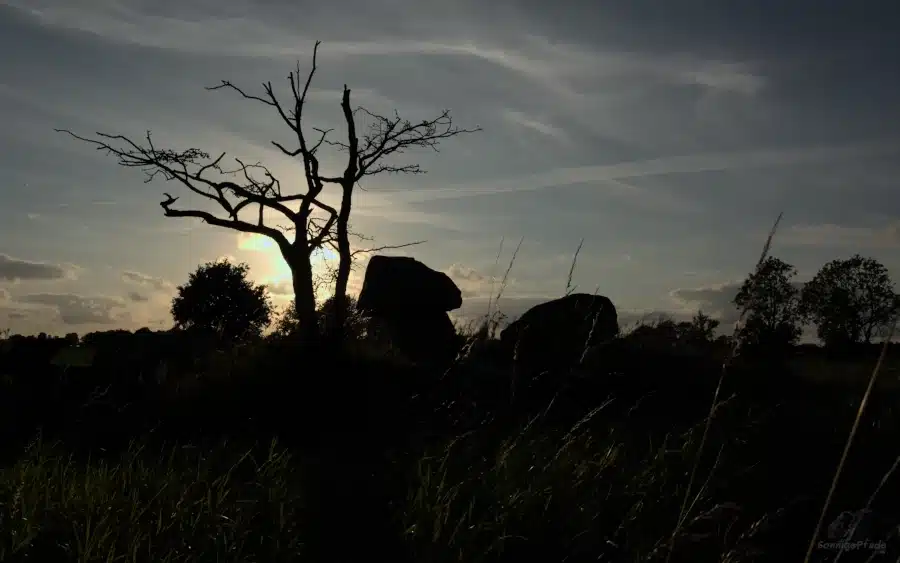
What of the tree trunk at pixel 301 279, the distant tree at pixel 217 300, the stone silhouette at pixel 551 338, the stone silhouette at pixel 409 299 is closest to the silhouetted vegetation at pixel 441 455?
the stone silhouette at pixel 551 338

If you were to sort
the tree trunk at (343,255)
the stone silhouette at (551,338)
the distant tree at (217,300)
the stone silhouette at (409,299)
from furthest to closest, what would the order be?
1. the distant tree at (217,300)
2. the stone silhouette at (409,299)
3. the tree trunk at (343,255)
4. the stone silhouette at (551,338)

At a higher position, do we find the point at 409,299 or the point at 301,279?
the point at 301,279

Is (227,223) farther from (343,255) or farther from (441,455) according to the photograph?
(441,455)

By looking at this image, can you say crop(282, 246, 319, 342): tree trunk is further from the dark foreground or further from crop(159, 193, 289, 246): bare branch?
the dark foreground

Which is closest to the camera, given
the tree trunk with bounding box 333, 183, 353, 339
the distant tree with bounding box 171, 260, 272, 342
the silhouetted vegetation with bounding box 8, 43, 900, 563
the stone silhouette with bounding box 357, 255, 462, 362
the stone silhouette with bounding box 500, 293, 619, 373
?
the silhouetted vegetation with bounding box 8, 43, 900, 563

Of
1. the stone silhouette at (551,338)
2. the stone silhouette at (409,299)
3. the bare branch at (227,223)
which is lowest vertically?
the stone silhouette at (551,338)

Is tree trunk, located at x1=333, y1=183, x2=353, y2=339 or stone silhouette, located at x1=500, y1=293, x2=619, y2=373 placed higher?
tree trunk, located at x1=333, y1=183, x2=353, y2=339

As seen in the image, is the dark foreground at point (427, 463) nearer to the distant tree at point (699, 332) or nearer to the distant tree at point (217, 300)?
the distant tree at point (699, 332)

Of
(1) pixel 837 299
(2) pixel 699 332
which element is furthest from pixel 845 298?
(2) pixel 699 332

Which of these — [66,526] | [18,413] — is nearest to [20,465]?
[66,526]

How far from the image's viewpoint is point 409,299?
69.8 feet

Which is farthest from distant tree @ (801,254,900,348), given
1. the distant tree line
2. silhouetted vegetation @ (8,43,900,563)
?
silhouetted vegetation @ (8,43,900,563)

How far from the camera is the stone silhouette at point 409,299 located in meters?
21.0

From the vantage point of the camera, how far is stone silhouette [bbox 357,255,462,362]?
21.0 meters
